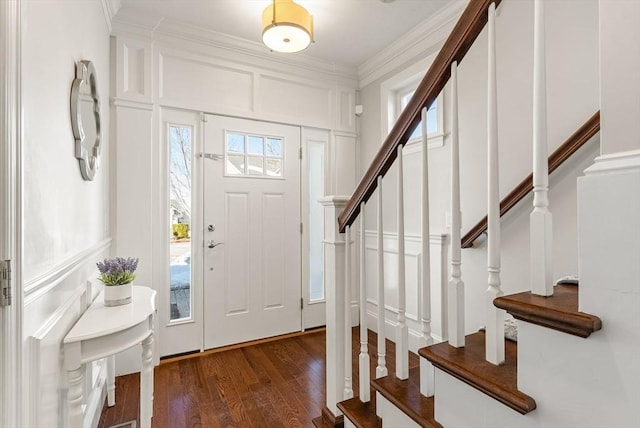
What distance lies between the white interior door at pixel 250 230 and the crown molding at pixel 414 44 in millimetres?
1000

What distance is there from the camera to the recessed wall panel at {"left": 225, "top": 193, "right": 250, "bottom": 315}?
2.81 metres

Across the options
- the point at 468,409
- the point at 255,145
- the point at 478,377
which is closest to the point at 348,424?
the point at 468,409

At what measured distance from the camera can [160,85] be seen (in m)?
2.55

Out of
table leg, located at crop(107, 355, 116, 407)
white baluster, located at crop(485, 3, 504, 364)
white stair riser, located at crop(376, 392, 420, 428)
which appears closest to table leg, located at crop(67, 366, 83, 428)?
table leg, located at crop(107, 355, 116, 407)

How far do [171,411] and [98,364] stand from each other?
1.69 ft

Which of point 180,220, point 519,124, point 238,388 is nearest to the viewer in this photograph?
point 519,124

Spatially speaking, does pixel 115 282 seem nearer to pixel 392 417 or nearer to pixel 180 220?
pixel 180 220

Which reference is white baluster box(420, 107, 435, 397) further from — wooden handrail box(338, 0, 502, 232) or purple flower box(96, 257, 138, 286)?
purple flower box(96, 257, 138, 286)

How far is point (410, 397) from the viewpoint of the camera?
1.11m

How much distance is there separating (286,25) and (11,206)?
171 centimetres

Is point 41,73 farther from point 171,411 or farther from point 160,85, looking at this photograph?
point 171,411

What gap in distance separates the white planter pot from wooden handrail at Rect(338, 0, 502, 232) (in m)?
1.17

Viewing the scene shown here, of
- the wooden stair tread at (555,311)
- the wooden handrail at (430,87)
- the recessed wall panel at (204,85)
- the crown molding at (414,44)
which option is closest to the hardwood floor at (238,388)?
the wooden handrail at (430,87)

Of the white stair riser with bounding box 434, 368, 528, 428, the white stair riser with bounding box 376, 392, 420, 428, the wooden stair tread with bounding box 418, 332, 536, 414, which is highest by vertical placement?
the wooden stair tread with bounding box 418, 332, 536, 414
